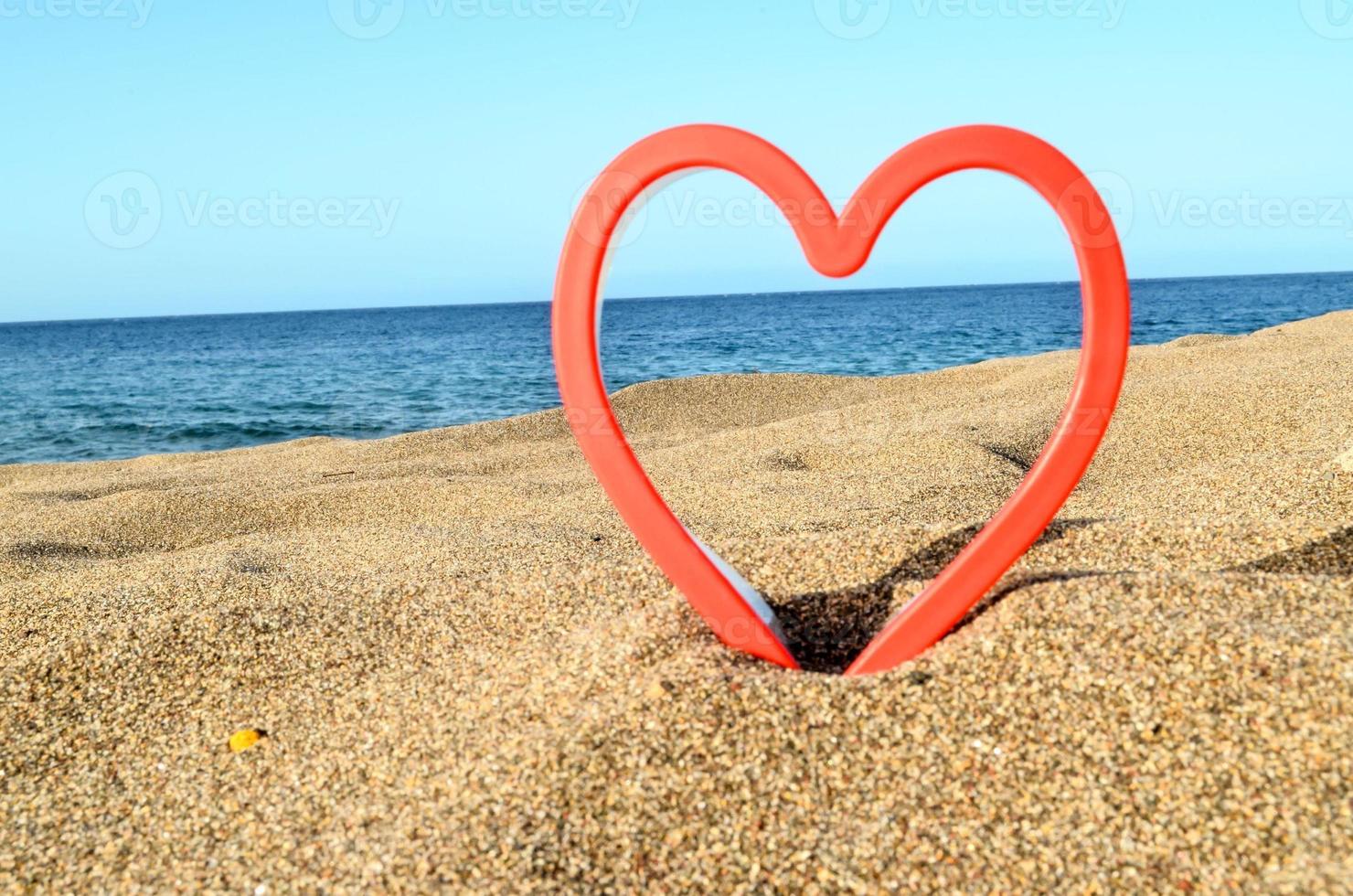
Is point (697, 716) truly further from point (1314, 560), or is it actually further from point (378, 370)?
point (378, 370)

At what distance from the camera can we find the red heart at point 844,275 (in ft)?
10.0

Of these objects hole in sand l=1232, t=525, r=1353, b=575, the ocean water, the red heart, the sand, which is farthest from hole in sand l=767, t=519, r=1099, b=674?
the ocean water

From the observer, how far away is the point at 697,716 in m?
2.96

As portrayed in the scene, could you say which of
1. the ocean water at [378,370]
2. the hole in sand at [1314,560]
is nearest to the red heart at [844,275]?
the hole in sand at [1314,560]

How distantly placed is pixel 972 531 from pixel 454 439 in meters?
8.41

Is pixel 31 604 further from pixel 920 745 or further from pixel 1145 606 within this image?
pixel 1145 606

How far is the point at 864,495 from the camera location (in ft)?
22.4

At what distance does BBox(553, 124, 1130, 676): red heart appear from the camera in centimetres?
306

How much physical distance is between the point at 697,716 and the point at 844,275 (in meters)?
1.36

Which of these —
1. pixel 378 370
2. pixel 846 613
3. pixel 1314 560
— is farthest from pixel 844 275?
pixel 378 370

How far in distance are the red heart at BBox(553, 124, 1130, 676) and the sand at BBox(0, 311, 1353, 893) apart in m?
0.17

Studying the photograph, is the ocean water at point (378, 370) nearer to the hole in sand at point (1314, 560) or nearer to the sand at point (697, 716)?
the sand at point (697, 716)

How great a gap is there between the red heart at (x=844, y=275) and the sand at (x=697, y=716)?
6.6 inches

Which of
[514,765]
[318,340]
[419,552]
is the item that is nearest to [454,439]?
[419,552]
